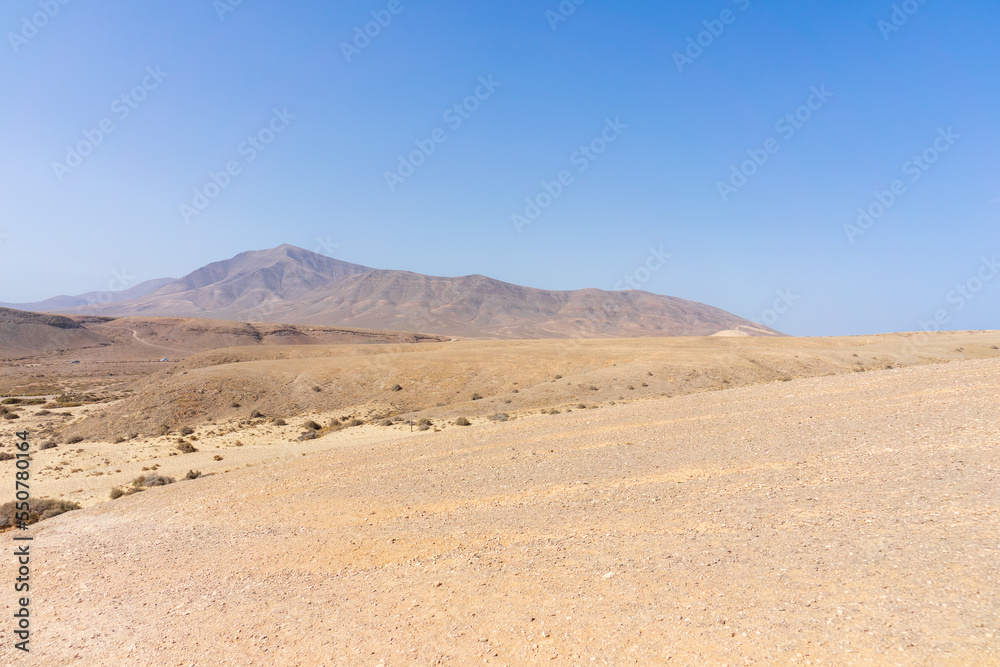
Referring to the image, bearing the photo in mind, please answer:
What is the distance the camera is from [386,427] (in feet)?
87.9

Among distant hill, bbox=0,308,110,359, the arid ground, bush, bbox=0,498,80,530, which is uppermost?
distant hill, bbox=0,308,110,359

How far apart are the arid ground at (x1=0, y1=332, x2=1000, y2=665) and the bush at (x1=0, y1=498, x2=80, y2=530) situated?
83 centimetres

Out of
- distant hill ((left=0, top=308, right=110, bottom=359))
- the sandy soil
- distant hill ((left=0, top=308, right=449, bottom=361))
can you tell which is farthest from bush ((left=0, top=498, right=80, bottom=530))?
distant hill ((left=0, top=308, right=110, bottom=359))

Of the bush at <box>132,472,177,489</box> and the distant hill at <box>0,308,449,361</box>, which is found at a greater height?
the distant hill at <box>0,308,449,361</box>

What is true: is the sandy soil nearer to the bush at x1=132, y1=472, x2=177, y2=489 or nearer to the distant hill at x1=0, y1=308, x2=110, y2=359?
the bush at x1=132, y1=472, x2=177, y2=489

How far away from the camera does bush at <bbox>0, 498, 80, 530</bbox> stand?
1344 cm

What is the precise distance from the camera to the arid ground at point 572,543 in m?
6.34

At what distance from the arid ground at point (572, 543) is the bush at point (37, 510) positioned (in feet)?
2.73

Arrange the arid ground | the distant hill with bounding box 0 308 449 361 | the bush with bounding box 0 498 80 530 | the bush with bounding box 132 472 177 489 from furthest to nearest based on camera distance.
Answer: the distant hill with bounding box 0 308 449 361 → the bush with bounding box 132 472 177 489 → the bush with bounding box 0 498 80 530 → the arid ground

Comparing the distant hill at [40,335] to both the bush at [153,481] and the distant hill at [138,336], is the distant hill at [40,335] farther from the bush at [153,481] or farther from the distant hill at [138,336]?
the bush at [153,481]

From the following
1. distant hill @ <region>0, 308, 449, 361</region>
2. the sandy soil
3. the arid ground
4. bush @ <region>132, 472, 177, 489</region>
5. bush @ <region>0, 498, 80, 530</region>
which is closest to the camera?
the arid ground

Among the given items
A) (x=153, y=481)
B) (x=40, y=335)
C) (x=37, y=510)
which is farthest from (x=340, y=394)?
(x=40, y=335)

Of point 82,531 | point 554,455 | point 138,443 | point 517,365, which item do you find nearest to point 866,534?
point 554,455

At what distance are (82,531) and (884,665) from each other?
48.7 ft
